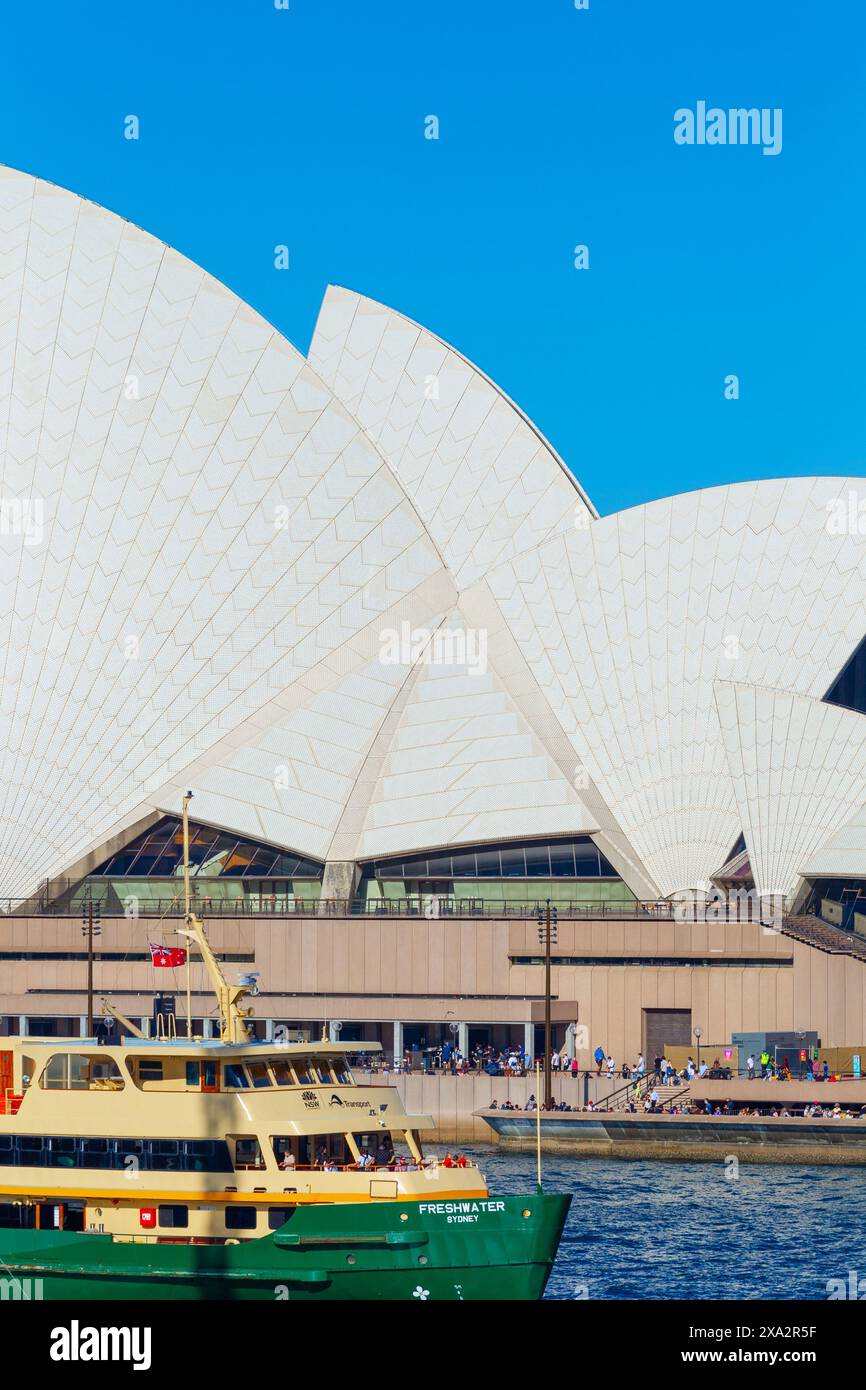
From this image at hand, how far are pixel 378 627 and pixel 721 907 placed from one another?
1364cm

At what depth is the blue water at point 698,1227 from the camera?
30.5m

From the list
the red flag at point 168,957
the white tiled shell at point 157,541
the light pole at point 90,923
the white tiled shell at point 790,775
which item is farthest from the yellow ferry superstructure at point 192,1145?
the white tiled shell at point 157,541

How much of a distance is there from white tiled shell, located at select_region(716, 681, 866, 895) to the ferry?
91.9 ft

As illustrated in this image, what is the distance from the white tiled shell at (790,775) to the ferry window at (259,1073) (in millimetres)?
28882

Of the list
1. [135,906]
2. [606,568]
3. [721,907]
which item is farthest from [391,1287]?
[606,568]

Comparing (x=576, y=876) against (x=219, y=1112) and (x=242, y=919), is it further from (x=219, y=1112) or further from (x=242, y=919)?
(x=219, y=1112)

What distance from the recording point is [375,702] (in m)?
59.8

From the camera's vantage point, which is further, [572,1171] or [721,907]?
[721,907]

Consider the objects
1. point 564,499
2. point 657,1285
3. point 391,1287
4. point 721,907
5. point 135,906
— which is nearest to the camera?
point 391,1287

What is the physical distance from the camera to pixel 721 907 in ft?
180

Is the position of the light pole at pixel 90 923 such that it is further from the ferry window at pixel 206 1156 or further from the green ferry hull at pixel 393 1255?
the green ferry hull at pixel 393 1255

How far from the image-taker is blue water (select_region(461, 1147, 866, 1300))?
30531 millimetres

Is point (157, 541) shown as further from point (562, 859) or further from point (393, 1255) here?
point (393, 1255)

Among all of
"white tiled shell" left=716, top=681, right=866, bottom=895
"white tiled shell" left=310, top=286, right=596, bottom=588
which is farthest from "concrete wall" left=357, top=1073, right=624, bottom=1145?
"white tiled shell" left=310, top=286, right=596, bottom=588
